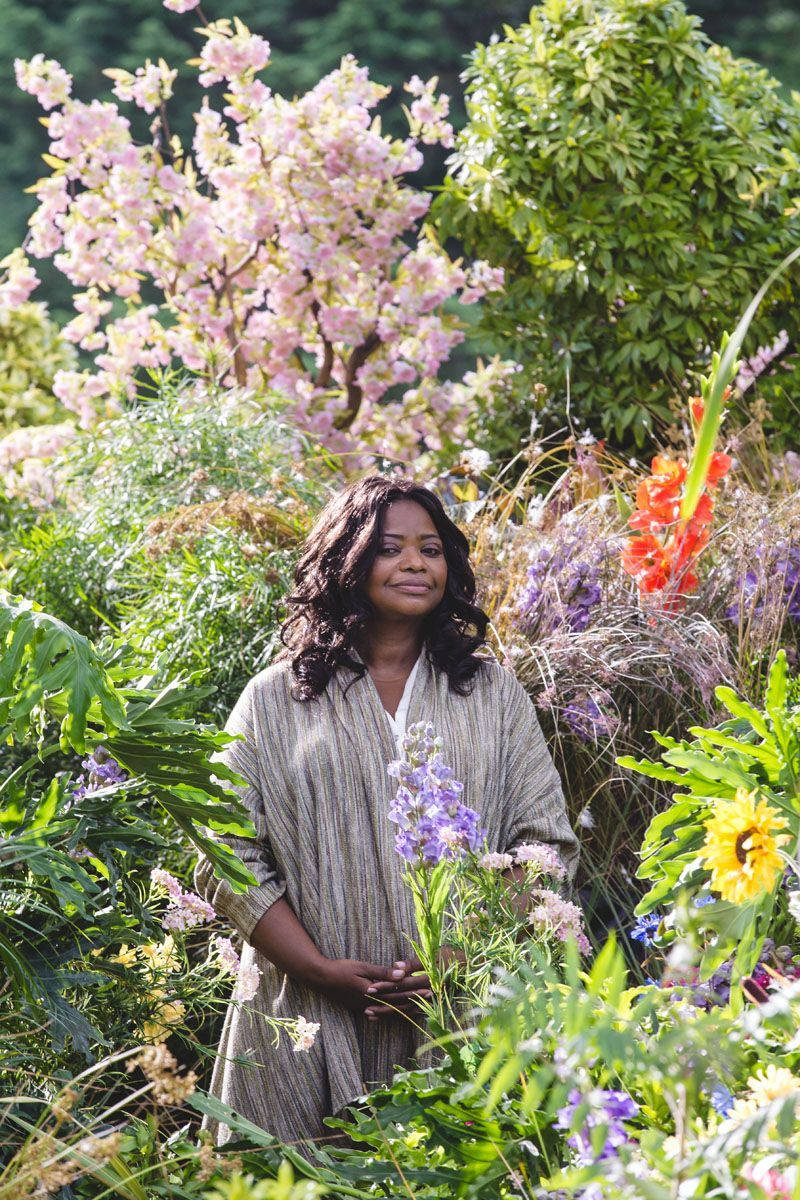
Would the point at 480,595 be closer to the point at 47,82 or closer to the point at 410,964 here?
the point at 410,964

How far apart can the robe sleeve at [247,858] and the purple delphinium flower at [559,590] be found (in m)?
1.01

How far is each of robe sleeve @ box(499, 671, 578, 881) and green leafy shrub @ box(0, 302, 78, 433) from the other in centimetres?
465

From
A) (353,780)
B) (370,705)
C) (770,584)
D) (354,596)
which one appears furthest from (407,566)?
(770,584)

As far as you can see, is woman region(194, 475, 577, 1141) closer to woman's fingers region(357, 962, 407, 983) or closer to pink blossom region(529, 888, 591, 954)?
woman's fingers region(357, 962, 407, 983)

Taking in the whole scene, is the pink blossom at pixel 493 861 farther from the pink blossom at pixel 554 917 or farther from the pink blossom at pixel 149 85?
the pink blossom at pixel 149 85

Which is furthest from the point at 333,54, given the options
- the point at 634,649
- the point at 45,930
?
the point at 45,930

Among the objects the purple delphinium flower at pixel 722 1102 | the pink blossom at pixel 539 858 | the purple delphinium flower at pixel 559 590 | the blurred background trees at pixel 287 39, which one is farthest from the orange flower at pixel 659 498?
the blurred background trees at pixel 287 39

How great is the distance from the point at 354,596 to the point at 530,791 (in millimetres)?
507

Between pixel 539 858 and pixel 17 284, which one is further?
pixel 17 284

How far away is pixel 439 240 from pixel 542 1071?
17.5 ft

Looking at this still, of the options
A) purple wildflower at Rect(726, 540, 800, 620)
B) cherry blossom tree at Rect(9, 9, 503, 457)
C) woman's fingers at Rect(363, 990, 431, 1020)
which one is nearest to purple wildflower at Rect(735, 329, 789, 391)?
cherry blossom tree at Rect(9, 9, 503, 457)

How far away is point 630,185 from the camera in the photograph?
5.15m

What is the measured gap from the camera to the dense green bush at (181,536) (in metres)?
3.78

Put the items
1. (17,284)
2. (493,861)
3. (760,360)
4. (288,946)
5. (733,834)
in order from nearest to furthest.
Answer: (733,834) → (493,861) → (288,946) → (760,360) → (17,284)
